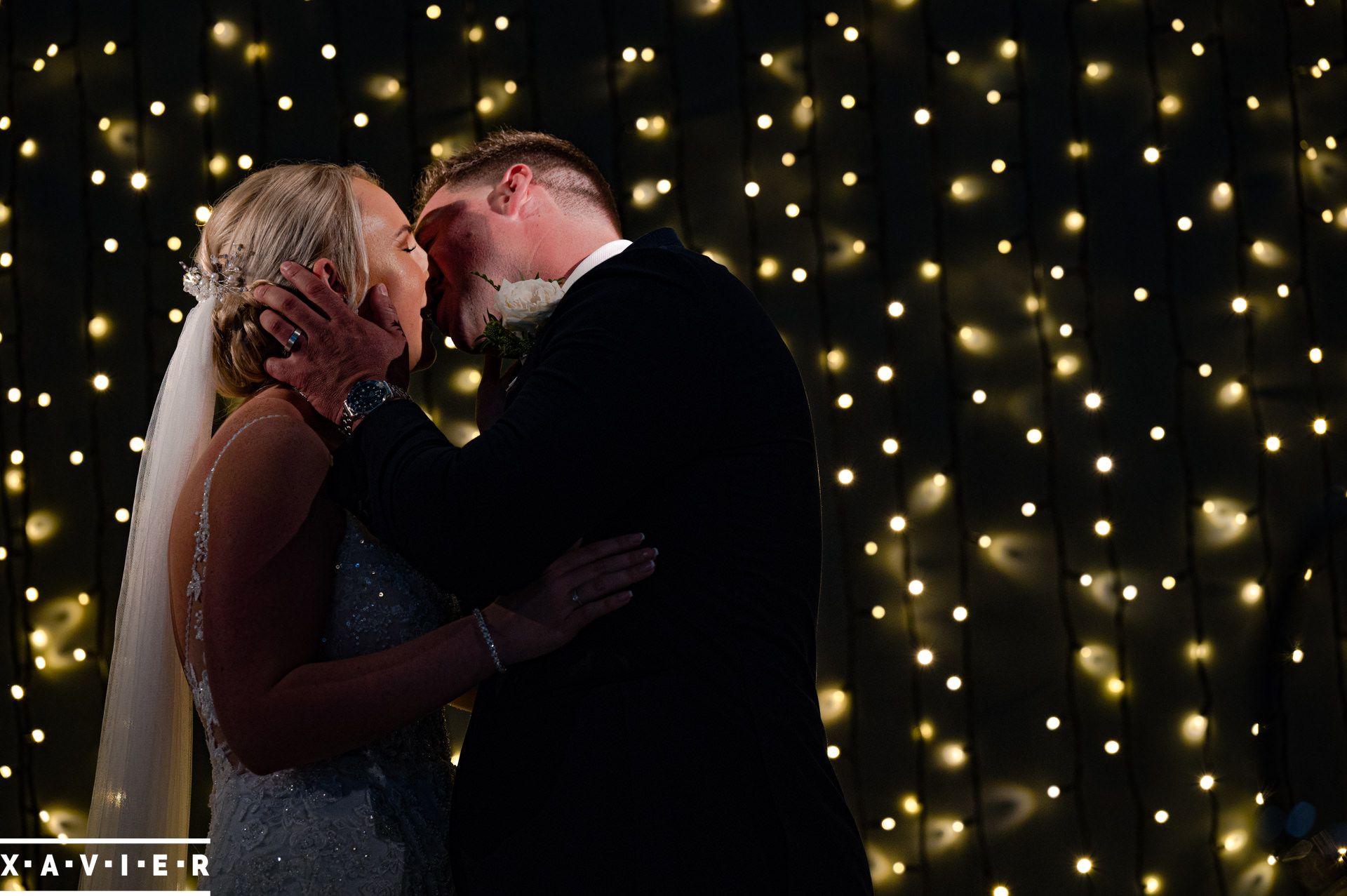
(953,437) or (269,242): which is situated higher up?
(269,242)

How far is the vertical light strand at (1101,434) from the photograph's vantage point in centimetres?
234

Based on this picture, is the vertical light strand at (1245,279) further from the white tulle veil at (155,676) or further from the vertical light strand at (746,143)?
the white tulle veil at (155,676)

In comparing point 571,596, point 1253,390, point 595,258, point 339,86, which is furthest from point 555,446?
point 1253,390

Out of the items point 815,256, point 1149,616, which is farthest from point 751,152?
point 1149,616

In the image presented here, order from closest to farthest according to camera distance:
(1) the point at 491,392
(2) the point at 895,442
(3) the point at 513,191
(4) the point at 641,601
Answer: (4) the point at 641,601 → (3) the point at 513,191 → (1) the point at 491,392 → (2) the point at 895,442

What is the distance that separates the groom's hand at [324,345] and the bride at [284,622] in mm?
121

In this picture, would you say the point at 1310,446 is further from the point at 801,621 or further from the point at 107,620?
the point at 107,620

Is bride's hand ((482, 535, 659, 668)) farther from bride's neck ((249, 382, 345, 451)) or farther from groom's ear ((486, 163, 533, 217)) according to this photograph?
groom's ear ((486, 163, 533, 217))

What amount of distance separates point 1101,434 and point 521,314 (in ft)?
5.45

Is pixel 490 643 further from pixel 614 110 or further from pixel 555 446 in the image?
pixel 614 110

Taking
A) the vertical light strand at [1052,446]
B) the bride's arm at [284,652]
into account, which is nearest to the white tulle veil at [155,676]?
the bride's arm at [284,652]

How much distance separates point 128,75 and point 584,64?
1.13m

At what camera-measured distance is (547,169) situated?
148 centimetres

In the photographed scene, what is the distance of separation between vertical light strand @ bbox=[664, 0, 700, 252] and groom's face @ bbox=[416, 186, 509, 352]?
941 millimetres
